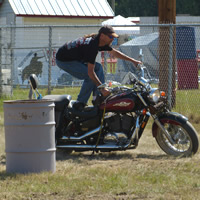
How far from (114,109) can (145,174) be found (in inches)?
56.6

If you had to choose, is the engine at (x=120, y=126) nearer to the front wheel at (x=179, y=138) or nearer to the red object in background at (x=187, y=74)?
the front wheel at (x=179, y=138)

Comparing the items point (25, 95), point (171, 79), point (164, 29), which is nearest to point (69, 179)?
point (171, 79)

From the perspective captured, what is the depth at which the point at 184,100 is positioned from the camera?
13344 millimetres

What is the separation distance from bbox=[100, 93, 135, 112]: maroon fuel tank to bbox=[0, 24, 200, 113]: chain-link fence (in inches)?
127

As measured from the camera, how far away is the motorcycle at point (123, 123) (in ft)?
25.4

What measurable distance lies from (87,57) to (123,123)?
101 centimetres

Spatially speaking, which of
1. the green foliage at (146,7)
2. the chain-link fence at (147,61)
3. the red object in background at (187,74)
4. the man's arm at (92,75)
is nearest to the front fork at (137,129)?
the man's arm at (92,75)

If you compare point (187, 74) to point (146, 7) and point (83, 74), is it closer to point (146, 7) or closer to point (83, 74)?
point (83, 74)

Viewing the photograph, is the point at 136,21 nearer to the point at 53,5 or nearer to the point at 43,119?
the point at 53,5

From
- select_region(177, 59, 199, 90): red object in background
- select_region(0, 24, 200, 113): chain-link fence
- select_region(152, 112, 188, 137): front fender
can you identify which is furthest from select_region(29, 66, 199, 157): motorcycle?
select_region(177, 59, 199, 90): red object in background

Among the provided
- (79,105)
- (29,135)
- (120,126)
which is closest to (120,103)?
(120,126)

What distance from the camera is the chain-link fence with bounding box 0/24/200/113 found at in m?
12.4

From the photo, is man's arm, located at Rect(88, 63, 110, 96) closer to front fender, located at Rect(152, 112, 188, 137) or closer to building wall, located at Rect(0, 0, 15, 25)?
front fender, located at Rect(152, 112, 188, 137)

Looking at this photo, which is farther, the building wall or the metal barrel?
the building wall
